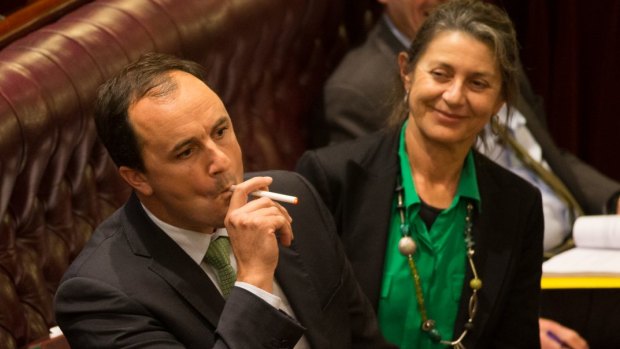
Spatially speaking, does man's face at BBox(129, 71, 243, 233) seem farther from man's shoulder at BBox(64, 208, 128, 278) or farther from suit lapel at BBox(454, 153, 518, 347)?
suit lapel at BBox(454, 153, 518, 347)

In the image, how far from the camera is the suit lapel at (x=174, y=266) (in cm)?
178

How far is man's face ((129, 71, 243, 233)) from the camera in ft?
5.76

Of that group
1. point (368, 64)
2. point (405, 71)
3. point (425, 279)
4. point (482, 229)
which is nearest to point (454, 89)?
point (405, 71)

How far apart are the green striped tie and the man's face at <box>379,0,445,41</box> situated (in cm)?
127

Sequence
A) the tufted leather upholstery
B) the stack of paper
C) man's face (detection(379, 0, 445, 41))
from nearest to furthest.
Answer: the tufted leather upholstery < the stack of paper < man's face (detection(379, 0, 445, 41))

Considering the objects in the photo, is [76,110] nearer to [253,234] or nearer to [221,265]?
[221,265]

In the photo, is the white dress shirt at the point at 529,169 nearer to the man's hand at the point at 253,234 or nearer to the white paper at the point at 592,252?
the white paper at the point at 592,252

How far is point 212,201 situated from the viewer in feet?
5.89

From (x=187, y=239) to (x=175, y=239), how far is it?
2cm

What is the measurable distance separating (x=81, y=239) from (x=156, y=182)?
0.55 m

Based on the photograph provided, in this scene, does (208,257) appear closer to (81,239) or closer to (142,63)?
(142,63)

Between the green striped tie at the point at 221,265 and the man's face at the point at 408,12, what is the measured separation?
127cm

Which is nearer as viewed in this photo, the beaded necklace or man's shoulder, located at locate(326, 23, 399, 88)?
the beaded necklace

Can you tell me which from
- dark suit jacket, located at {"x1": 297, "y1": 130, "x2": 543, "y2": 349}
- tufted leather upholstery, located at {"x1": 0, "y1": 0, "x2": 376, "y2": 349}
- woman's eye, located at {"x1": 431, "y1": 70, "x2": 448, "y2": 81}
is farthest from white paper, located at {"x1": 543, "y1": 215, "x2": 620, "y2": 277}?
tufted leather upholstery, located at {"x1": 0, "y1": 0, "x2": 376, "y2": 349}
